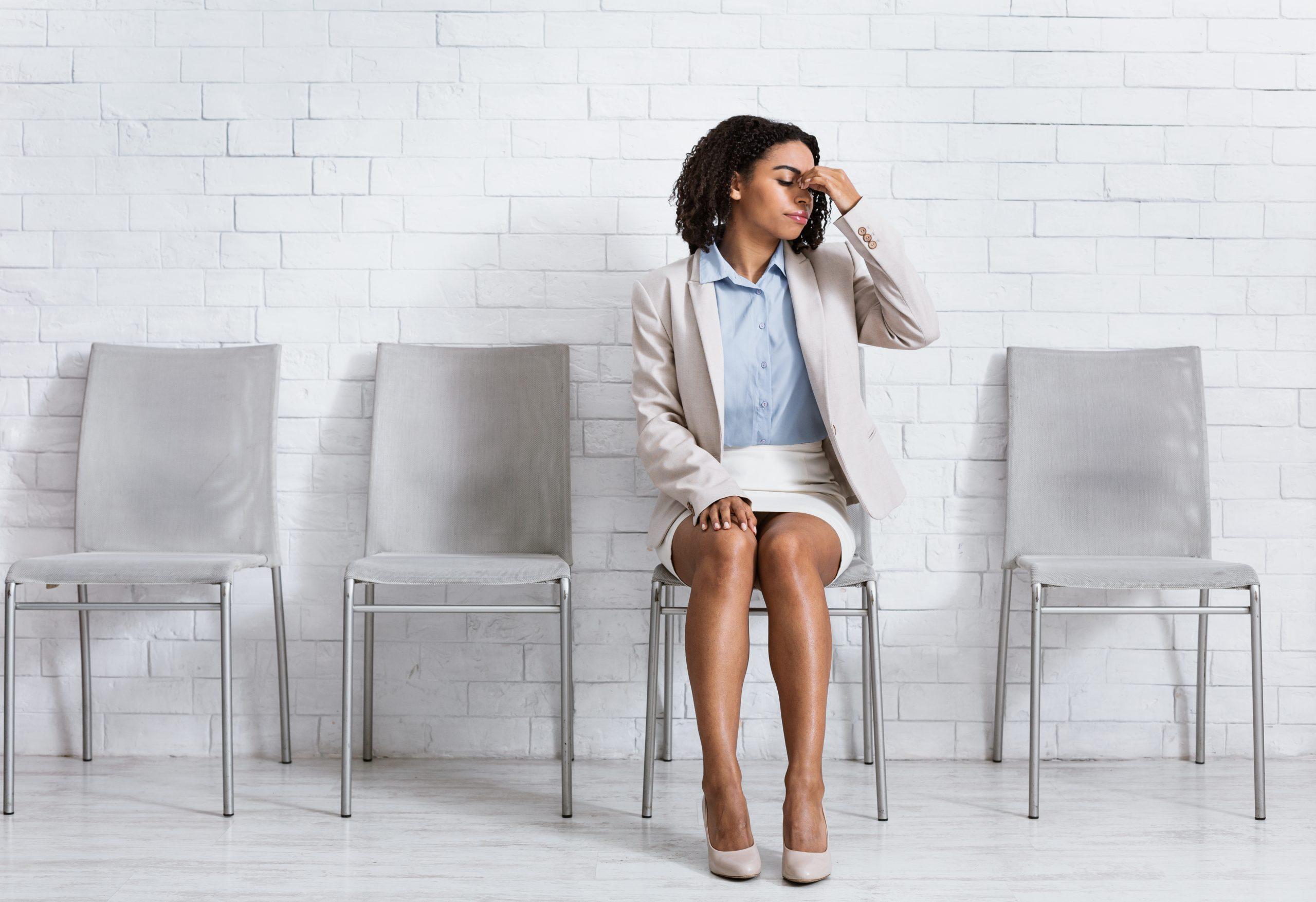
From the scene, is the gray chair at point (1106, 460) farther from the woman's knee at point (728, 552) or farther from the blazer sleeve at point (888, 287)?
the woman's knee at point (728, 552)

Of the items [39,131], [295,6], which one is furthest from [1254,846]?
[39,131]

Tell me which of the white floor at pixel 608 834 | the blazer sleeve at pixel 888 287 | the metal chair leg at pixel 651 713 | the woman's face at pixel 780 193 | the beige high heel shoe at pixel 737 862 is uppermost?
the woman's face at pixel 780 193

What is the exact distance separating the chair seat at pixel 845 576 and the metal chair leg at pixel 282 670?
0.86 meters

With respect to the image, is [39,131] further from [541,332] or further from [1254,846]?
[1254,846]

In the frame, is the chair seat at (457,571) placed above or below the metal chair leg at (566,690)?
above

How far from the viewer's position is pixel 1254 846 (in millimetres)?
1758

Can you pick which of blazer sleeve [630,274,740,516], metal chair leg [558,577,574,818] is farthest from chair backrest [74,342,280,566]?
blazer sleeve [630,274,740,516]

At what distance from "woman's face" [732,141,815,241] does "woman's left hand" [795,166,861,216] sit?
1.0 inches

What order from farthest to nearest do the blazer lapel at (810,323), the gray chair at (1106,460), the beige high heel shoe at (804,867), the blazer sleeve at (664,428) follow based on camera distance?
the gray chair at (1106,460) < the blazer lapel at (810,323) < the blazer sleeve at (664,428) < the beige high heel shoe at (804,867)

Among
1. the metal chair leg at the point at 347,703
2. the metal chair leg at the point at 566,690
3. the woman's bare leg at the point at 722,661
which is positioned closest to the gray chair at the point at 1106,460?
the woman's bare leg at the point at 722,661

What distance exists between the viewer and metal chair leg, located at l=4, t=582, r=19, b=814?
6.17 ft

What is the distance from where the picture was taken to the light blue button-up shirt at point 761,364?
1.94 metres

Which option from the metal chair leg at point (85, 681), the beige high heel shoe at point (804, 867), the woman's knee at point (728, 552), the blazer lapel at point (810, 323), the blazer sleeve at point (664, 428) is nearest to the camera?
the beige high heel shoe at point (804, 867)

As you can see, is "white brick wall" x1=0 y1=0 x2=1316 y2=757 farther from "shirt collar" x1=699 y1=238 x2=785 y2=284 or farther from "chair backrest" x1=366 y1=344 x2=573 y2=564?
"shirt collar" x1=699 y1=238 x2=785 y2=284
